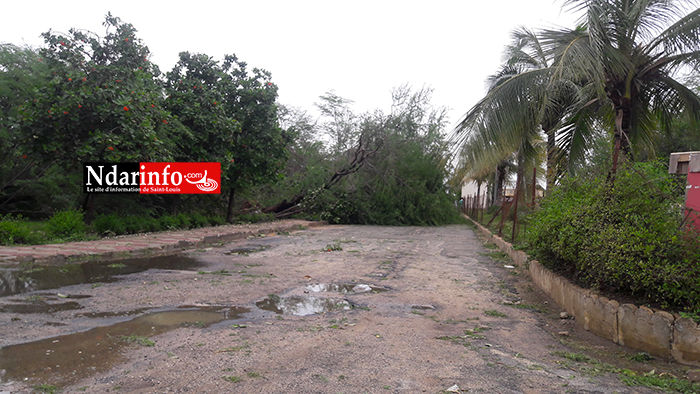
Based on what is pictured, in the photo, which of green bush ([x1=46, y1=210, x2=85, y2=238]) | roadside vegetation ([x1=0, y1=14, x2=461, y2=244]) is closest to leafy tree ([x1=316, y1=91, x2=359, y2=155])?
roadside vegetation ([x1=0, y1=14, x2=461, y2=244])

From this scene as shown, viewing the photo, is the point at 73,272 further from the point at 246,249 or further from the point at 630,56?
the point at 630,56

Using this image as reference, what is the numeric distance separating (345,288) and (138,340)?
10.1ft

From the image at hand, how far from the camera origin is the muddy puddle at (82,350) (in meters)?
2.98

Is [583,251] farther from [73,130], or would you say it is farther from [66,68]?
[66,68]

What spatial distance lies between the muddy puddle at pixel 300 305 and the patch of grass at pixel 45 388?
91.8 inches

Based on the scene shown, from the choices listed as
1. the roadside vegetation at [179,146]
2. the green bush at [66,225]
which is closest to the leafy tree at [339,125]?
the roadside vegetation at [179,146]

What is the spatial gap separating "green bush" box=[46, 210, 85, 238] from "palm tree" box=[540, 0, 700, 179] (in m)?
9.97

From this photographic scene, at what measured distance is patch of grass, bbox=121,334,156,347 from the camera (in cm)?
363

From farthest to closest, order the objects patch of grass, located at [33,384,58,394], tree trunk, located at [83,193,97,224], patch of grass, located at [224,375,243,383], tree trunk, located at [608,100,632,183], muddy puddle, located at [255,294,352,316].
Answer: tree trunk, located at [83,193,97,224] → tree trunk, located at [608,100,632,183] → muddy puddle, located at [255,294,352,316] → patch of grass, located at [224,375,243,383] → patch of grass, located at [33,384,58,394]

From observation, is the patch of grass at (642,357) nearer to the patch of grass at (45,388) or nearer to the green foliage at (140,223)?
the patch of grass at (45,388)

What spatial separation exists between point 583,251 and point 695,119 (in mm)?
5904

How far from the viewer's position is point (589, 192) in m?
5.65

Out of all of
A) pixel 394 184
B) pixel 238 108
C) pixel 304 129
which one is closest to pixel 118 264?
pixel 238 108

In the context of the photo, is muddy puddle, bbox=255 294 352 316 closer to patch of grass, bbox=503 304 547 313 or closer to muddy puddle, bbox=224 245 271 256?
patch of grass, bbox=503 304 547 313
